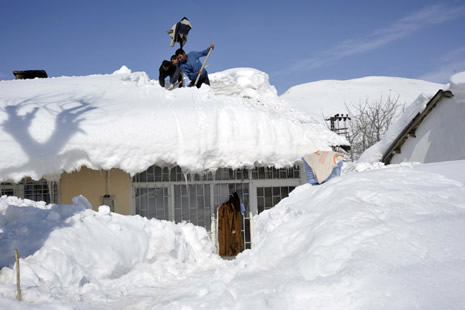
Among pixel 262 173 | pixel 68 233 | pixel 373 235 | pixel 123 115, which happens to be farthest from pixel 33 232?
pixel 262 173

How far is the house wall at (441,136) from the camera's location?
10.1 m

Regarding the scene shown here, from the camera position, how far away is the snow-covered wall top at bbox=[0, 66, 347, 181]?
7191 millimetres

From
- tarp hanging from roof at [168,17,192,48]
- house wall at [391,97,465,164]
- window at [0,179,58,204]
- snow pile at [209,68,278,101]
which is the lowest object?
window at [0,179,58,204]

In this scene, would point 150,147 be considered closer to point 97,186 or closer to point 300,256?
point 97,186

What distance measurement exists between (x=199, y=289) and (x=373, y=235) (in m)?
1.86

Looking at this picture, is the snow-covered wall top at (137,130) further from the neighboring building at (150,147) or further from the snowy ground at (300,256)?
the snowy ground at (300,256)

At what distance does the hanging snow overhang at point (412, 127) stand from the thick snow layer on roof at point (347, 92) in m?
51.7

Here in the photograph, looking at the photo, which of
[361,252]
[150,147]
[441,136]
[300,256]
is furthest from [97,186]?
[441,136]

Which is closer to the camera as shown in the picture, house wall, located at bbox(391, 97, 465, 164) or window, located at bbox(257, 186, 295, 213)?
window, located at bbox(257, 186, 295, 213)

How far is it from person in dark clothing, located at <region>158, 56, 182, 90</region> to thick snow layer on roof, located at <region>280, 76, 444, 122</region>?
54994 millimetres

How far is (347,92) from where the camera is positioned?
78.6 m

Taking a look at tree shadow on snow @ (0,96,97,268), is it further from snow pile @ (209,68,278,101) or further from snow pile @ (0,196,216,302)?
snow pile @ (209,68,278,101)

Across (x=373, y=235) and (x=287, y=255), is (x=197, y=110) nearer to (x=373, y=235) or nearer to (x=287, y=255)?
(x=287, y=255)

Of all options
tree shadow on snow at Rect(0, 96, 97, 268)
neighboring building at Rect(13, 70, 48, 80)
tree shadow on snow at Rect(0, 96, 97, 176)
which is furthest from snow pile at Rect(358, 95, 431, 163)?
neighboring building at Rect(13, 70, 48, 80)
